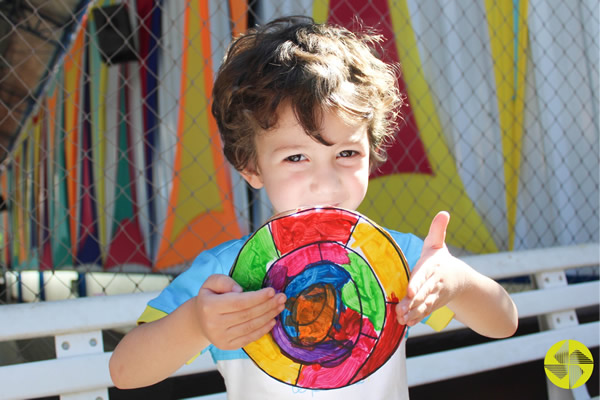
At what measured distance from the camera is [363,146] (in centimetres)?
89

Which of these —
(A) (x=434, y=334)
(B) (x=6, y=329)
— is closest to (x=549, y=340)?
(A) (x=434, y=334)

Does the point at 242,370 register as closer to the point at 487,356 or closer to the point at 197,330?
the point at 197,330

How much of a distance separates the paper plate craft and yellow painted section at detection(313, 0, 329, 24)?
8.10 feet

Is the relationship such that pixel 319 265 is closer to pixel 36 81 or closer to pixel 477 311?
pixel 477 311

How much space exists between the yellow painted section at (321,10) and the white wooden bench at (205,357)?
168cm

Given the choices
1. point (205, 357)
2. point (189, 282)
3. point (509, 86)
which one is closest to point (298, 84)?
point (189, 282)

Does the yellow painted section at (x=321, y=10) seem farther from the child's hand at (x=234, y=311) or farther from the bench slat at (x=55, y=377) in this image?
the child's hand at (x=234, y=311)

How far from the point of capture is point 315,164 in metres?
0.85

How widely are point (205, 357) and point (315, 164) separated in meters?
0.81

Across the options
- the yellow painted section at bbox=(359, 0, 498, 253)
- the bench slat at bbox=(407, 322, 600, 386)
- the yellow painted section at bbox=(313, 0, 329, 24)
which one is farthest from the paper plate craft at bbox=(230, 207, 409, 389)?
the yellow painted section at bbox=(313, 0, 329, 24)

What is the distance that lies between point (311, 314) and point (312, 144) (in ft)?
0.84

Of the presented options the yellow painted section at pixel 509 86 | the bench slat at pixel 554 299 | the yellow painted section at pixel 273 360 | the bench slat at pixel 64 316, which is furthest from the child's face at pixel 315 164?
the yellow painted section at pixel 509 86

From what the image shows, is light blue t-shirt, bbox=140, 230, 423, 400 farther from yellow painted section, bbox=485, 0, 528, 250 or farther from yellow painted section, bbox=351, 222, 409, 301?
yellow painted section, bbox=485, 0, 528, 250

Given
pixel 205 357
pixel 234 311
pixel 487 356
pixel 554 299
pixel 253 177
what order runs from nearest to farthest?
pixel 234 311, pixel 253 177, pixel 205 357, pixel 487 356, pixel 554 299
